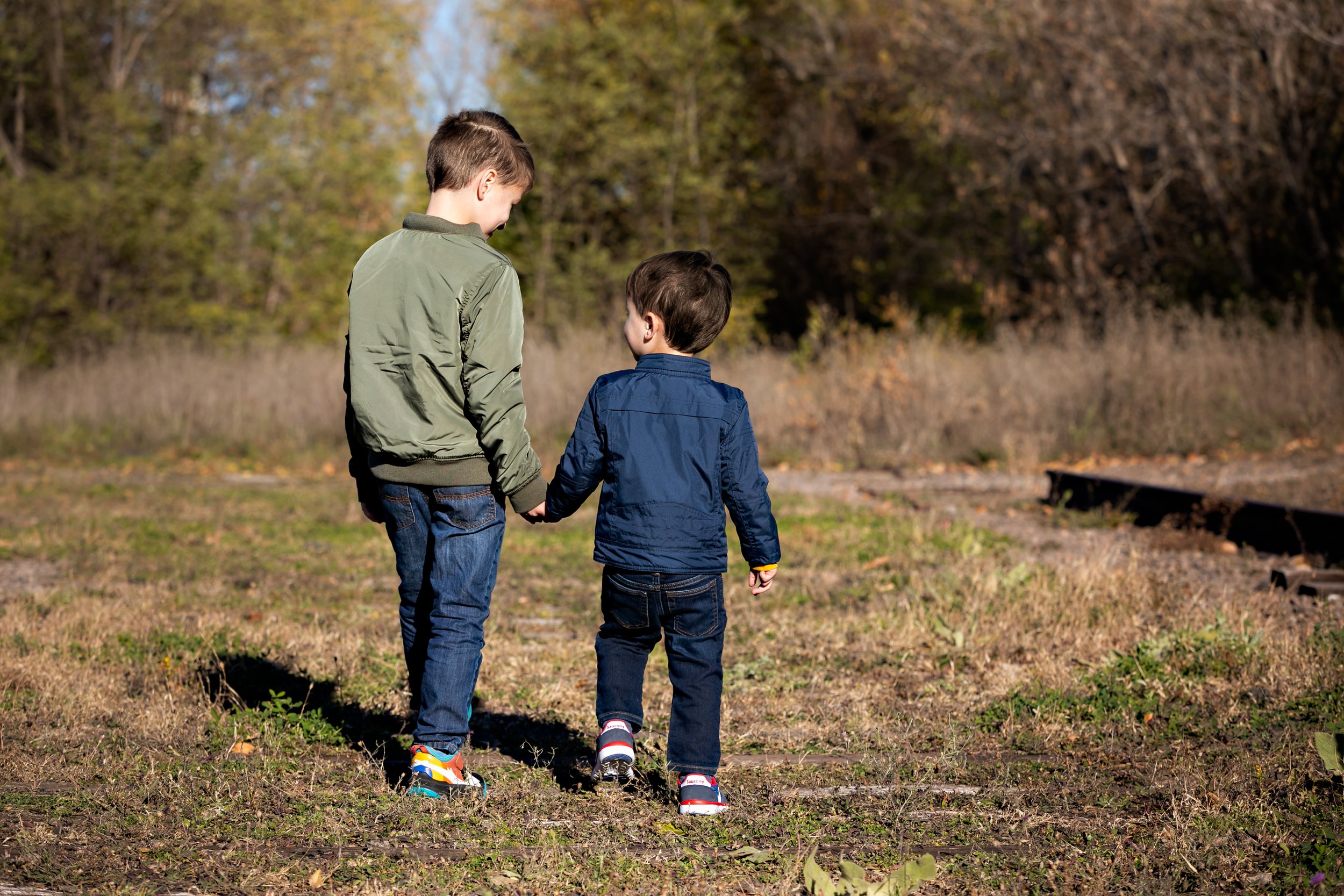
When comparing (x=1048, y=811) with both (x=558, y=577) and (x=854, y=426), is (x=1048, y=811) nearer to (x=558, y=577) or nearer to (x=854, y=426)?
(x=558, y=577)

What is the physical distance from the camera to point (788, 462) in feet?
47.8

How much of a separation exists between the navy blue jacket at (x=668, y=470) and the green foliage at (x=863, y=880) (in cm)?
90

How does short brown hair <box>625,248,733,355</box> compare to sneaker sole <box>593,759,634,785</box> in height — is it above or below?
above

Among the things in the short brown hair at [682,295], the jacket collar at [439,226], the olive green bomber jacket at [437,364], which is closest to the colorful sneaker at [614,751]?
the olive green bomber jacket at [437,364]

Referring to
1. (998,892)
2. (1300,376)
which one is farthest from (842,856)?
(1300,376)

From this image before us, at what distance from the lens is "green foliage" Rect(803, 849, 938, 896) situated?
2.70m

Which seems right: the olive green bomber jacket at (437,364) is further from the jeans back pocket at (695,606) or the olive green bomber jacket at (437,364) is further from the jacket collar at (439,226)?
the jeans back pocket at (695,606)

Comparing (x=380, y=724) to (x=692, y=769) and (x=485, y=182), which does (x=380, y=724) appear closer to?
(x=692, y=769)

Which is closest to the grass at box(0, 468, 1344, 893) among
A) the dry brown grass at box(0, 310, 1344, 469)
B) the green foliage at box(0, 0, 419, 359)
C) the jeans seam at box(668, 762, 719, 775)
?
the jeans seam at box(668, 762, 719, 775)

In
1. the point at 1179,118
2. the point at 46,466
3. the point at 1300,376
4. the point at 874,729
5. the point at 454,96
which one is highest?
Answer: the point at 454,96

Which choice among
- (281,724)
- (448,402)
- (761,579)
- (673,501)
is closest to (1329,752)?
(761,579)

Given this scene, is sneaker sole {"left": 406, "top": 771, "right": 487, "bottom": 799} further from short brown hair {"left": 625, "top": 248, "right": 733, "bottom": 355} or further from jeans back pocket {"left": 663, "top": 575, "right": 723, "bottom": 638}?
short brown hair {"left": 625, "top": 248, "right": 733, "bottom": 355}

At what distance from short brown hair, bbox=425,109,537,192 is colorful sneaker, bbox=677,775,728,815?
1861 mm

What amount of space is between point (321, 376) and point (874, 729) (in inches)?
564
